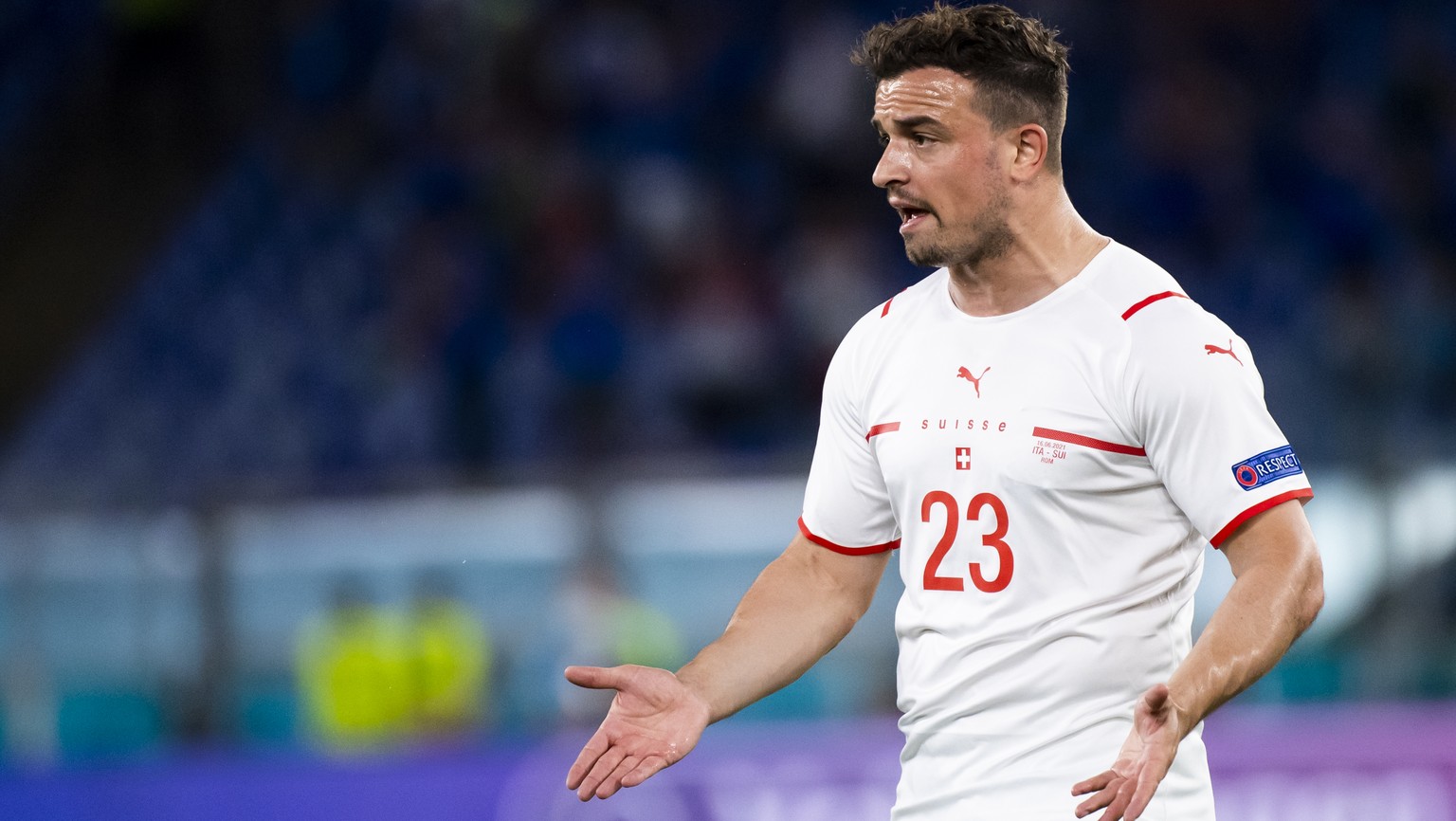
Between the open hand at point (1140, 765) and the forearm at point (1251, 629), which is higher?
the forearm at point (1251, 629)

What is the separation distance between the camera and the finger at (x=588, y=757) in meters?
3.33

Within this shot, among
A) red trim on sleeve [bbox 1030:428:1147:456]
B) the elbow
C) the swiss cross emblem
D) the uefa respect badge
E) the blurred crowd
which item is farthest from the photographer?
the blurred crowd

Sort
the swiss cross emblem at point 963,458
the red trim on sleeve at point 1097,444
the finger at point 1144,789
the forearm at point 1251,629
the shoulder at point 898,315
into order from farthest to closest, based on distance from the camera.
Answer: the shoulder at point 898,315 < the swiss cross emblem at point 963,458 < the red trim on sleeve at point 1097,444 < the forearm at point 1251,629 < the finger at point 1144,789

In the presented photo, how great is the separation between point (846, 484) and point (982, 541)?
470 mm

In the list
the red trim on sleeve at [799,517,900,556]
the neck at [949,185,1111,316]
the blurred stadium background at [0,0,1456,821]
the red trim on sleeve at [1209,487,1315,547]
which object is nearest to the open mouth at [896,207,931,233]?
the neck at [949,185,1111,316]

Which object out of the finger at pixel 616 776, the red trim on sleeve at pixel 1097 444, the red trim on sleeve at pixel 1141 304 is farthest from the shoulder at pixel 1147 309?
the finger at pixel 616 776

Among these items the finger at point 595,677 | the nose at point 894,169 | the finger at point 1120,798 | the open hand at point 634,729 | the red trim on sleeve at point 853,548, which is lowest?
the finger at point 1120,798

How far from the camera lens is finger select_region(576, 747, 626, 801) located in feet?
10.9

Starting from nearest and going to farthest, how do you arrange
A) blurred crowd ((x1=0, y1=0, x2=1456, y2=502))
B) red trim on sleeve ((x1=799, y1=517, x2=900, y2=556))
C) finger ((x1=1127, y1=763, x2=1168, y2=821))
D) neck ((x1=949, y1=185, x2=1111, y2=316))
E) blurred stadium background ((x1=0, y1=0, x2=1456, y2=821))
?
finger ((x1=1127, y1=763, x2=1168, y2=821)) → neck ((x1=949, y1=185, x2=1111, y2=316)) → red trim on sleeve ((x1=799, y1=517, x2=900, y2=556)) → blurred stadium background ((x1=0, y1=0, x2=1456, y2=821)) → blurred crowd ((x1=0, y1=0, x2=1456, y2=502))

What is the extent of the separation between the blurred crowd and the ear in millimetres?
5665

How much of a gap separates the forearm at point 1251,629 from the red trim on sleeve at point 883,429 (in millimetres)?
723

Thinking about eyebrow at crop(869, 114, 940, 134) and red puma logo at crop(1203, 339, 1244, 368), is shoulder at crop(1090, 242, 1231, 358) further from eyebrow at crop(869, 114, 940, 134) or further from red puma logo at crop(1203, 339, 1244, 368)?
eyebrow at crop(869, 114, 940, 134)

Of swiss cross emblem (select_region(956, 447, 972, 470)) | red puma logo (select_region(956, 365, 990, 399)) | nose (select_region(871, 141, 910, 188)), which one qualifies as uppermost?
nose (select_region(871, 141, 910, 188))

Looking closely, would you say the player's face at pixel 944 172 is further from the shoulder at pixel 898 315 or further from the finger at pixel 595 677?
the finger at pixel 595 677
